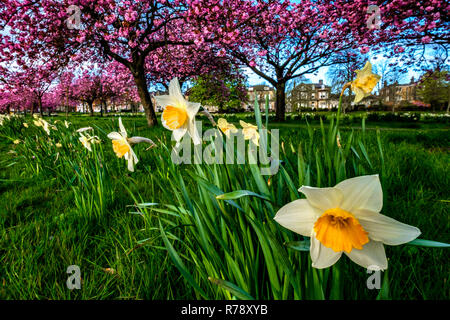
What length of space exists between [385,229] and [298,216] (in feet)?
0.65

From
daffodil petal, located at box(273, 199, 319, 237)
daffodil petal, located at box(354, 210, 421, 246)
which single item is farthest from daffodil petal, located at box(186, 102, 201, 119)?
daffodil petal, located at box(354, 210, 421, 246)

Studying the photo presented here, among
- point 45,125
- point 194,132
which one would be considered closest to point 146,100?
point 45,125

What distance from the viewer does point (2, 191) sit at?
6.81 ft

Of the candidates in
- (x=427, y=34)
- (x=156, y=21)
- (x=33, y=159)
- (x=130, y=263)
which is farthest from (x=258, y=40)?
(x=130, y=263)

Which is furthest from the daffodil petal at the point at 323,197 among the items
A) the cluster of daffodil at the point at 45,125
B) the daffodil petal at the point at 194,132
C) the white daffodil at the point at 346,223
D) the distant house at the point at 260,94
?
the cluster of daffodil at the point at 45,125

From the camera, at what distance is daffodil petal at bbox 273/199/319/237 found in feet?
1.72

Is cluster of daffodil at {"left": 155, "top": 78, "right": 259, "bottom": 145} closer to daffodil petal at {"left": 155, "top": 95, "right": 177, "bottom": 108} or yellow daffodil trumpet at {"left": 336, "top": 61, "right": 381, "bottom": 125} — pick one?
daffodil petal at {"left": 155, "top": 95, "right": 177, "bottom": 108}

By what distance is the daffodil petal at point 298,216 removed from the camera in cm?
53

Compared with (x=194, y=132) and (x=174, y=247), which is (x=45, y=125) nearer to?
(x=174, y=247)

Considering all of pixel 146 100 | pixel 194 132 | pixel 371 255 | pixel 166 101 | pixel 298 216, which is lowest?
Result: pixel 371 255

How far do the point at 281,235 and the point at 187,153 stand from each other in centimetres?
83

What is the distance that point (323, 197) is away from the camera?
0.50 meters

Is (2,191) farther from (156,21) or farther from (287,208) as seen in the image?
(156,21)

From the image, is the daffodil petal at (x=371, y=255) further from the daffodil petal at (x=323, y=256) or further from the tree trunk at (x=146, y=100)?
the tree trunk at (x=146, y=100)
